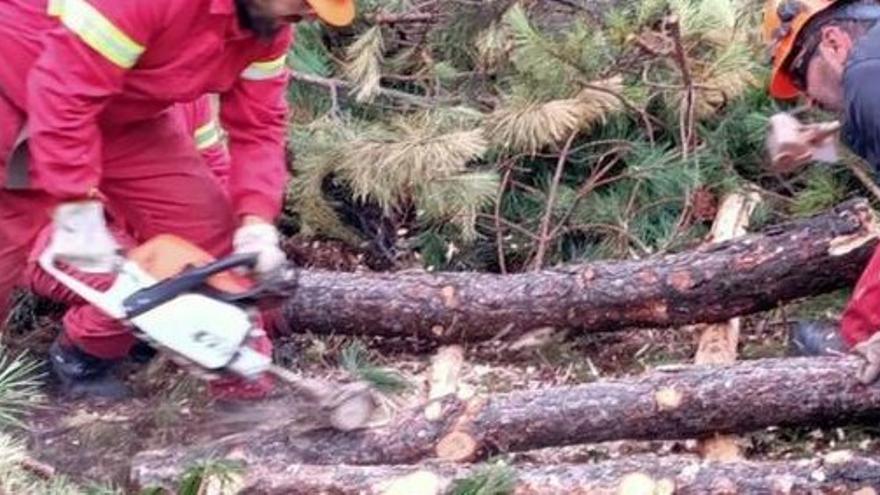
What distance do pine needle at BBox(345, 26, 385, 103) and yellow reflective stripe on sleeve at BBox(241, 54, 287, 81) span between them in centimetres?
122

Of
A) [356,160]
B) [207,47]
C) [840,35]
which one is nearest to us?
[207,47]

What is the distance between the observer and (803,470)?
3234mm

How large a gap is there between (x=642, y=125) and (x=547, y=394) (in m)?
1.45

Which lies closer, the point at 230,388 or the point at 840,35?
the point at 840,35

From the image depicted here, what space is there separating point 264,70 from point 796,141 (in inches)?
51.3

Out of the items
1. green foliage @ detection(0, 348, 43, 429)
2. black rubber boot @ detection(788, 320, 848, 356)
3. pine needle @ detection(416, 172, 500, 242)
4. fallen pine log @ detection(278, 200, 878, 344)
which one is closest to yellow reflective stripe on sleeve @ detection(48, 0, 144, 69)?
green foliage @ detection(0, 348, 43, 429)

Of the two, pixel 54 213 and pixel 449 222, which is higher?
pixel 54 213

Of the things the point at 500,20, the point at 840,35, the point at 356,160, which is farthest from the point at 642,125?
the point at 840,35

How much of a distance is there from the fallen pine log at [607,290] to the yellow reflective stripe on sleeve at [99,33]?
1265 millimetres

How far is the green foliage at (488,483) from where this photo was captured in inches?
123

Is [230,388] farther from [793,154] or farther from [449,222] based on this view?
[793,154]

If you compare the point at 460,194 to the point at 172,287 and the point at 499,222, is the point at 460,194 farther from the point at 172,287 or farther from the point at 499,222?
the point at 172,287

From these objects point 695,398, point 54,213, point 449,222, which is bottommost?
point 449,222

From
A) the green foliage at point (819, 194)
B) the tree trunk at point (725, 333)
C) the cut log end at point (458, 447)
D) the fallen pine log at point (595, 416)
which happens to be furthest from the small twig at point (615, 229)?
the cut log end at point (458, 447)
